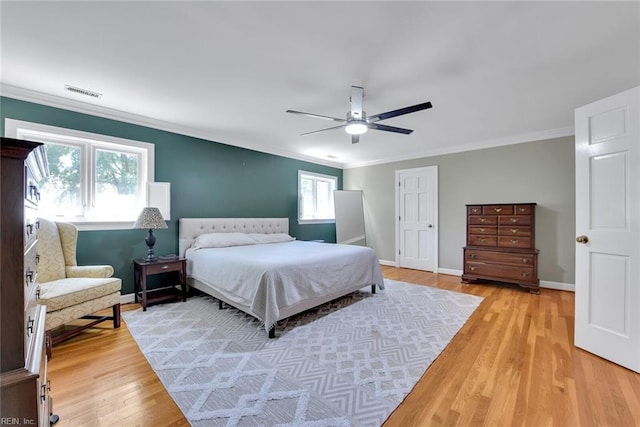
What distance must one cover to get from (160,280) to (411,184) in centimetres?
499

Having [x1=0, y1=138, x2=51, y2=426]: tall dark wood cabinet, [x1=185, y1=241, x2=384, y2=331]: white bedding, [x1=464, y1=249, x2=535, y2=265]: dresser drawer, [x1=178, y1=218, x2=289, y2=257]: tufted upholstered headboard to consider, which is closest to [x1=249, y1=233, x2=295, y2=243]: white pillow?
[x1=178, y1=218, x2=289, y2=257]: tufted upholstered headboard

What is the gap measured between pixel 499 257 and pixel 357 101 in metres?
3.52

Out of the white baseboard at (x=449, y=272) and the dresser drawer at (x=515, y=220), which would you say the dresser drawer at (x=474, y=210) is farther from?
the white baseboard at (x=449, y=272)

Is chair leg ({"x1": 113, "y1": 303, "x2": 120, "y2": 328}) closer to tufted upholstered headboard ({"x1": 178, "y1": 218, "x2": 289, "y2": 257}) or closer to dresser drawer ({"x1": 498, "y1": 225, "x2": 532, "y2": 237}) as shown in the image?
tufted upholstered headboard ({"x1": 178, "y1": 218, "x2": 289, "y2": 257})

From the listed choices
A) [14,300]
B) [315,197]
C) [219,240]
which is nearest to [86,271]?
[219,240]

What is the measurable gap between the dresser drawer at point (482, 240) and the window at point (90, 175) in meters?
5.20

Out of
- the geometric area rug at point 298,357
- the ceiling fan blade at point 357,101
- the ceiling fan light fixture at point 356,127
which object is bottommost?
Answer: the geometric area rug at point 298,357

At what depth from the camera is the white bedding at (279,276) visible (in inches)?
99.7

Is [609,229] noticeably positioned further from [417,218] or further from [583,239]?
[417,218]

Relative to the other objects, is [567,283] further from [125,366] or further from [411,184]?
[125,366]

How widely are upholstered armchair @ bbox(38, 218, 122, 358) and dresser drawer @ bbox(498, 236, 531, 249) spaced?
17.4 feet

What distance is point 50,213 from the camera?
3043 mm

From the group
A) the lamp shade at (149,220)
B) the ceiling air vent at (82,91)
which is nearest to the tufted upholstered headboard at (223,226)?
the lamp shade at (149,220)

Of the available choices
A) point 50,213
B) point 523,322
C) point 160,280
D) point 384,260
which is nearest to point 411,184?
point 384,260
